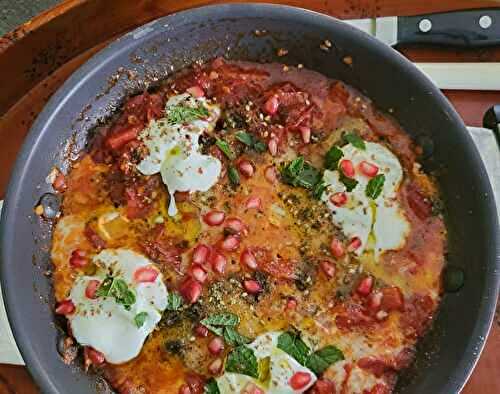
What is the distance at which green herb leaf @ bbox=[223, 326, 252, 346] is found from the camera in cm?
301

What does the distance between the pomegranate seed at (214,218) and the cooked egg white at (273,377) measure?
57 centimetres

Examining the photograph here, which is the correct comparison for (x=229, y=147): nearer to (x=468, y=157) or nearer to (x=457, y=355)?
(x=468, y=157)

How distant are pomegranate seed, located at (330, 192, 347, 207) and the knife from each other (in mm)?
776

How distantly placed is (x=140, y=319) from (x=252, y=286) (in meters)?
0.50

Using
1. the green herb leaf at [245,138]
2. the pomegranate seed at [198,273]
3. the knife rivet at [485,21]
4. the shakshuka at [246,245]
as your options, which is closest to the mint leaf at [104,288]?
the shakshuka at [246,245]

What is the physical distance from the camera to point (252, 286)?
3.06m

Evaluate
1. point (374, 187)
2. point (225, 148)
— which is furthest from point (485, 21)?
point (225, 148)

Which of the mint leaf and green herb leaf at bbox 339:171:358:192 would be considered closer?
the mint leaf

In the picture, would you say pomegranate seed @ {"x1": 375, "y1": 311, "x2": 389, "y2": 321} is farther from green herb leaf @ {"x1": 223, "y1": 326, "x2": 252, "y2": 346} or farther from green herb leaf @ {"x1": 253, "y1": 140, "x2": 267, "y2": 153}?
green herb leaf @ {"x1": 253, "y1": 140, "x2": 267, "y2": 153}

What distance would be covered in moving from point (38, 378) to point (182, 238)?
83 cm

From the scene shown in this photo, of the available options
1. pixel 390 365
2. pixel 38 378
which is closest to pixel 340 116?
pixel 390 365

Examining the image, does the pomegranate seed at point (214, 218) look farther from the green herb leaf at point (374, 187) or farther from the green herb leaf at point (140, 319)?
the green herb leaf at point (374, 187)

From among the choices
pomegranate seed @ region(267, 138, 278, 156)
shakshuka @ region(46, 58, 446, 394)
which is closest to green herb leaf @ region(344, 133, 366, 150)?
shakshuka @ region(46, 58, 446, 394)

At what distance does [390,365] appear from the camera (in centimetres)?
305
